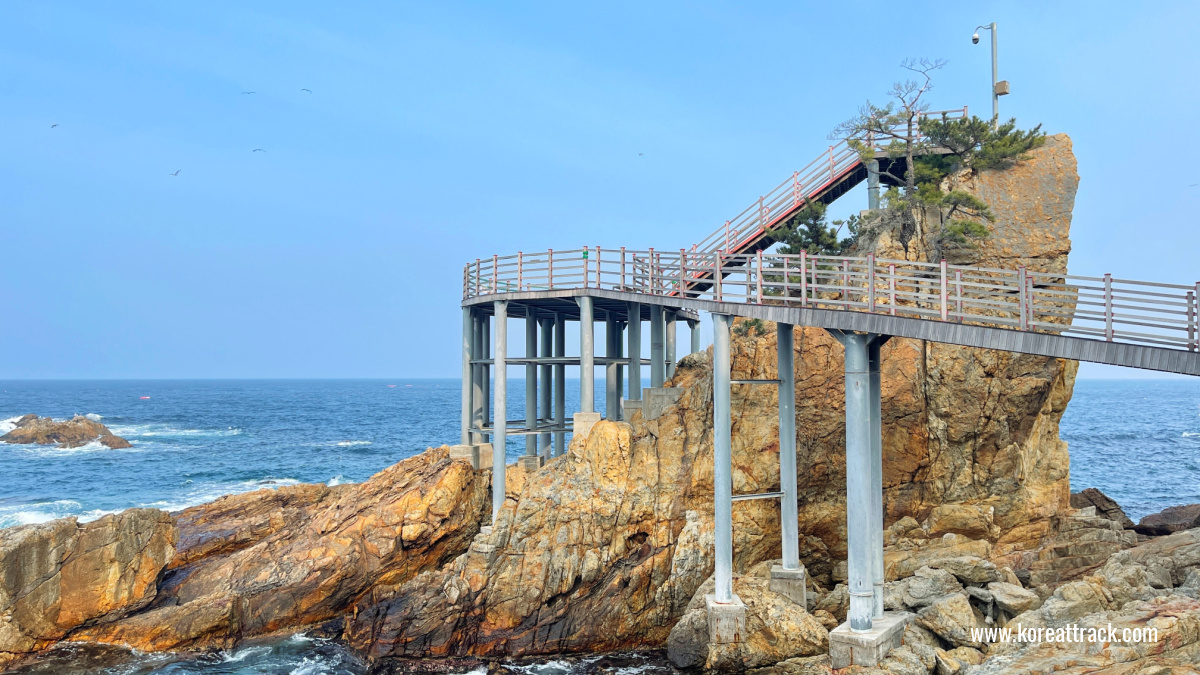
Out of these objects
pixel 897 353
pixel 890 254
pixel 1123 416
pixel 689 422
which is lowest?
pixel 1123 416

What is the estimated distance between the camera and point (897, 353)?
24438 millimetres

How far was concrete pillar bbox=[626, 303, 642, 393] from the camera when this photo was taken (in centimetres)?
2775

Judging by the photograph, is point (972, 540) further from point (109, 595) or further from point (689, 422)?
point (109, 595)

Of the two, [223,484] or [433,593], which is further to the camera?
[223,484]

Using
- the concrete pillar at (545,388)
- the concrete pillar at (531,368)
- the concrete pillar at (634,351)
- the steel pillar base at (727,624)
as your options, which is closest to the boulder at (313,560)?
the concrete pillar at (531,368)

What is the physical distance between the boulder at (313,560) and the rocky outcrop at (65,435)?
5282 cm

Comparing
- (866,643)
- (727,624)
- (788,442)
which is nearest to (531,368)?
(788,442)

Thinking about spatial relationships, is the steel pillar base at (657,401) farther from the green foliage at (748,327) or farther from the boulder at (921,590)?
the boulder at (921,590)

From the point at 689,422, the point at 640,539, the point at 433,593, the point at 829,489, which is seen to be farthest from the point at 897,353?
the point at 433,593

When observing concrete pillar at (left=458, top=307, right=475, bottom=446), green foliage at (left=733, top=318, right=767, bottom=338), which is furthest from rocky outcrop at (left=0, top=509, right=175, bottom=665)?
green foliage at (left=733, top=318, right=767, bottom=338)

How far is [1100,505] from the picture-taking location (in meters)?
28.3

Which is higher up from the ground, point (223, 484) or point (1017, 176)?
point (1017, 176)

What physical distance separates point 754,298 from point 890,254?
28.6ft

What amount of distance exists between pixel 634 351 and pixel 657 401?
11.0 ft
